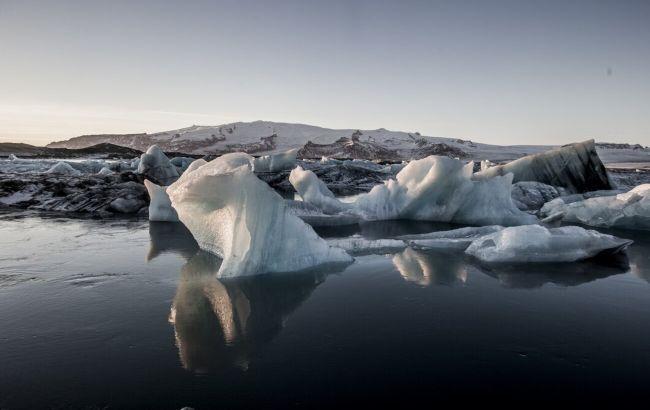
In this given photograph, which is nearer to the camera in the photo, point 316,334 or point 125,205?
point 316,334

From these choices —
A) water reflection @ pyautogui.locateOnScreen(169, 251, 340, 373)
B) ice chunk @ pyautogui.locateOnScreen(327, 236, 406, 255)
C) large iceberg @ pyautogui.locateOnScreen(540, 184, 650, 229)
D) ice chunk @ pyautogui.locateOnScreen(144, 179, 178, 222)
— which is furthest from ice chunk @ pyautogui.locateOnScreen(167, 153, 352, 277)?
large iceberg @ pyautogui.locateOnScreen(540, 184, 650, 229)

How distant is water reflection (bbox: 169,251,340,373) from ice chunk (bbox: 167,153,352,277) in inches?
8.9

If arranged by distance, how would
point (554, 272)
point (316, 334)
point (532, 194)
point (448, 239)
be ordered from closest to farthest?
point (316, 334) < point (554, 272) < point (448, 239) < point (532, 194)

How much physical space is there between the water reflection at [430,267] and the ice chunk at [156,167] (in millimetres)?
11721

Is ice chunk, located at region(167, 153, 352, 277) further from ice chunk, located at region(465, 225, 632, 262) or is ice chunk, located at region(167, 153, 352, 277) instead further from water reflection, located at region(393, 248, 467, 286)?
ice chunk, located at region(465, 225, 632, 262)

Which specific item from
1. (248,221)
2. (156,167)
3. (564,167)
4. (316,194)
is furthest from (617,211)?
(156,167)

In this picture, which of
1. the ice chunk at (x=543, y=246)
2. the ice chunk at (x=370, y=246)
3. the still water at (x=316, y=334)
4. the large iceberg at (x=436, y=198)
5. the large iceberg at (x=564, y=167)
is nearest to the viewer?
the still water at (x=316, y=334)

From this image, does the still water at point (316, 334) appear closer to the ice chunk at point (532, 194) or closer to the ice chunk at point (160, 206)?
the ice chunk at point (160, 206)

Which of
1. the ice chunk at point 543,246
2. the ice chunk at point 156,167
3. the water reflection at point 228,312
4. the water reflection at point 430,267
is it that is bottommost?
the water reflection at point 430,267

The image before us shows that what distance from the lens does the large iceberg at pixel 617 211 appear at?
26.8ft

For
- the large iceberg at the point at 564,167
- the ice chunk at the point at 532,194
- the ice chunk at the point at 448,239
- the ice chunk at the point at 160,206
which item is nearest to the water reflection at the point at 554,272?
the ice chunk at the point at 448,239

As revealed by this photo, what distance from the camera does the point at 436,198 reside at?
914cm

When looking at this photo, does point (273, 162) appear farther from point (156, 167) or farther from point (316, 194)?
point (316, 194)

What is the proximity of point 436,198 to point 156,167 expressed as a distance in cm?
1077
